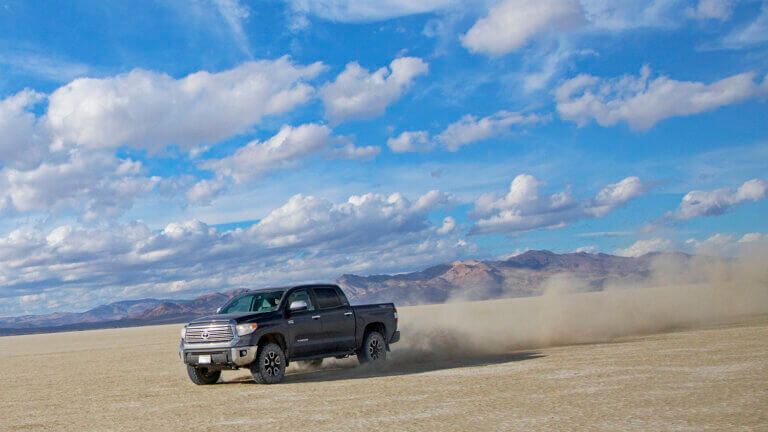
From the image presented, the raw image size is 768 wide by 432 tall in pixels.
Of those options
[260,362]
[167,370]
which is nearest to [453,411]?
[260,362]

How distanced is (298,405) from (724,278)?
37191 millimetres

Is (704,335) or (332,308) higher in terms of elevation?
(332,308)

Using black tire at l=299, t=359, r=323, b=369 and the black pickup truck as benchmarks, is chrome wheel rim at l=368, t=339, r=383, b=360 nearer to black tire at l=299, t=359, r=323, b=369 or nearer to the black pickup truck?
the black pickup truck

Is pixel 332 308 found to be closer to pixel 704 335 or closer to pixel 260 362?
pixel 260 362

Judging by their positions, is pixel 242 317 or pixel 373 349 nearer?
pixel 242 317

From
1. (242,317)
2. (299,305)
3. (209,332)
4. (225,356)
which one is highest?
(299,305)

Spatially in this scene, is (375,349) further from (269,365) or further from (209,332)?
(209,332)

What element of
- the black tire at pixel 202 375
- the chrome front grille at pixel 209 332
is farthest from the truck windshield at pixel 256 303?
the black tire at pixel 202 375

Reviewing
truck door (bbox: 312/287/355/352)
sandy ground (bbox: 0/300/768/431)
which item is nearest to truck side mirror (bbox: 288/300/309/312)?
truck door (bbox: 312/287/355/352)

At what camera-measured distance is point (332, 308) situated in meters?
16.7

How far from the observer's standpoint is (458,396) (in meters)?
11.4

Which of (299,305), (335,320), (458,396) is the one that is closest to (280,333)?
(299,305)

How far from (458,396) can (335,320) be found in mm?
5674

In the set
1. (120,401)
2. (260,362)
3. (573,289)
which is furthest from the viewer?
(573,289)
